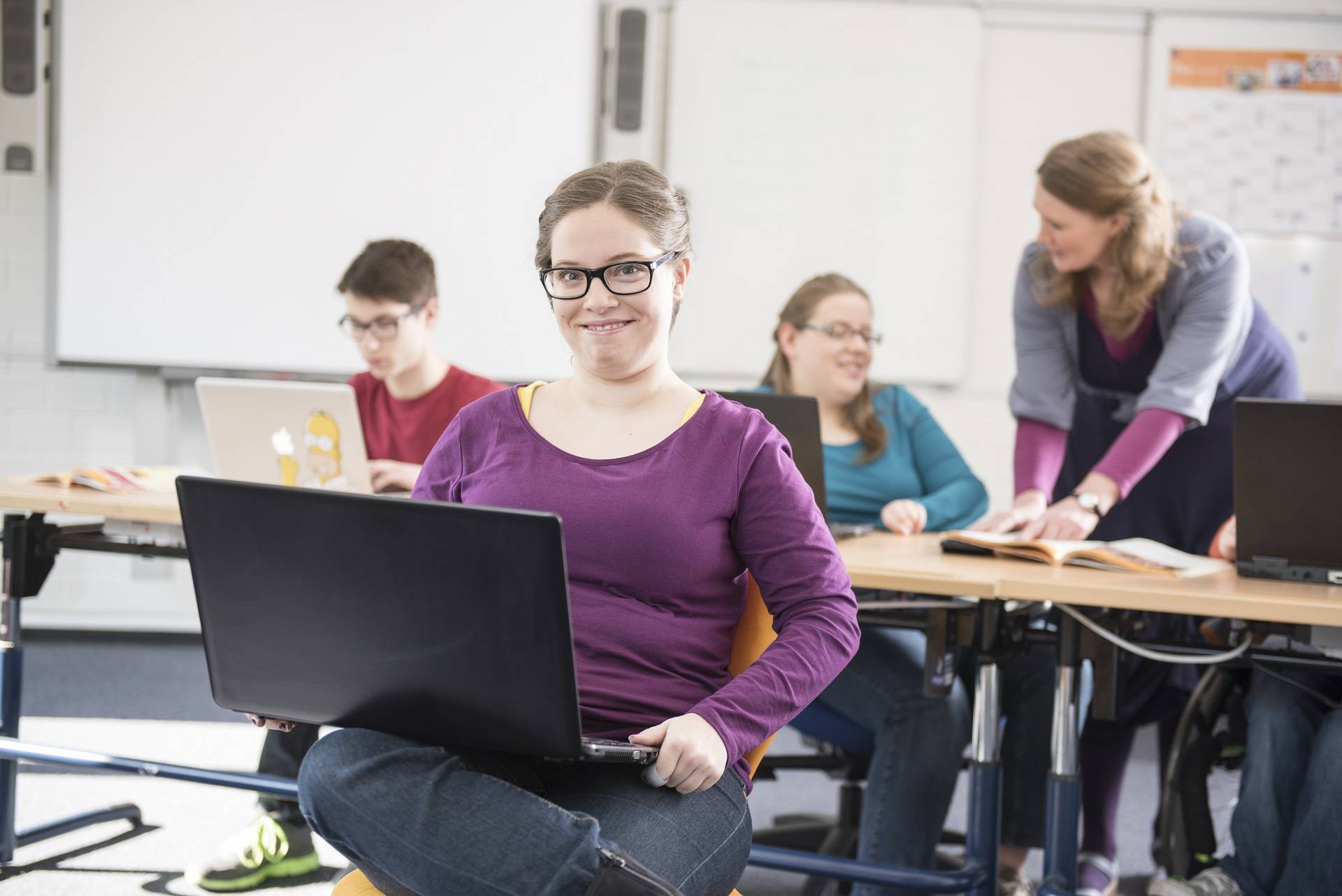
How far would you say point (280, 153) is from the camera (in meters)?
3.73

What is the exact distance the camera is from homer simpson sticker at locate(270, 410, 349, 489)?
2094mm

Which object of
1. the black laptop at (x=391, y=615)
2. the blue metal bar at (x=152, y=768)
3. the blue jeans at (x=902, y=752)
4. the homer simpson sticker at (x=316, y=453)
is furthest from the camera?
the homer simpson sticker at (x=316, y=453)

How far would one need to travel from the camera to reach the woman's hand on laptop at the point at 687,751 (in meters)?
1.02

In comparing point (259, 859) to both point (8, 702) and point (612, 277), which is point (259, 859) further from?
point (612, 277)

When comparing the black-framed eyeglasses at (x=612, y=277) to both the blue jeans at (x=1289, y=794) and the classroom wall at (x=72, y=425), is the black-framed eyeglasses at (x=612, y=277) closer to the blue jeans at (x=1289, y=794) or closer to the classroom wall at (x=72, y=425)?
the blue jeans at (x=1289, y=794)

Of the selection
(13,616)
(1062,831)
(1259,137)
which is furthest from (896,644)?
(1259,137)

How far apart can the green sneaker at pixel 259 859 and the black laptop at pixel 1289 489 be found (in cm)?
164

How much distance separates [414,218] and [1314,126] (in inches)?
106

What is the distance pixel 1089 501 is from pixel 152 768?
5.16 feet

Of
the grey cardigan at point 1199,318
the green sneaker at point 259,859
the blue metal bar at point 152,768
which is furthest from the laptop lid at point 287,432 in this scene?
the grey cardigan at point 1199,318

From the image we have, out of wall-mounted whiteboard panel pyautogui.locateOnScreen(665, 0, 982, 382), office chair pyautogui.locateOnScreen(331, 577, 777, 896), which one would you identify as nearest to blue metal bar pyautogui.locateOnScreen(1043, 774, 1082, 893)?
office chair pyautogui.locateOnScreen(331, 577, 777, 896)

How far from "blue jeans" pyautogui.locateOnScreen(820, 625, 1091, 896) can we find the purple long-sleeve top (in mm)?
731

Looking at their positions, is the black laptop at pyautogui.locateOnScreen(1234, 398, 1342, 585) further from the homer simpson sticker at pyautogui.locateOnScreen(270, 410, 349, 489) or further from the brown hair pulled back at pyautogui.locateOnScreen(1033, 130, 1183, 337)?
the homer simpson sticker at pyautogui.locateOnScreen(270, 410, 349, 489)

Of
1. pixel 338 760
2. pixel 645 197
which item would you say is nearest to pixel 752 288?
pixel 645 197
